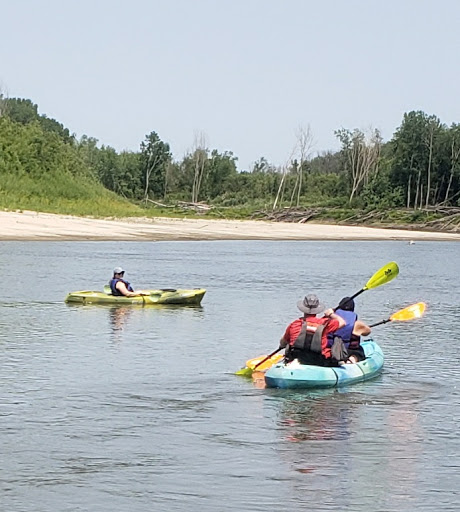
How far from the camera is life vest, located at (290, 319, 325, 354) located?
14.1 metres

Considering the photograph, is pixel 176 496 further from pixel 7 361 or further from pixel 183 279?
pixel 183 279

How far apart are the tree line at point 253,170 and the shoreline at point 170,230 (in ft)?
24.6

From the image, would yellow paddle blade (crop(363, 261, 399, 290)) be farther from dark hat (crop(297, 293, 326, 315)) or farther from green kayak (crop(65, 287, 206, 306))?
green kayak (crop(65, 287, 206, 306))

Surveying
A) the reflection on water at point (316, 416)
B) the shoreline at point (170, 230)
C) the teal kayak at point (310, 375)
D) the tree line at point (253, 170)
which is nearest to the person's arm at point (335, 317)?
the teal kayak at point (310, 375)

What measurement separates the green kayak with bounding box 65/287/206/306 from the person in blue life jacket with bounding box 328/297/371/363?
996 centimetres

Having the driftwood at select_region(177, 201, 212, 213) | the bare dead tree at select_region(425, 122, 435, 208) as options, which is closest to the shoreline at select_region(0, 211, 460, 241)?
the bare dead tree at select_region(425, 122, 435, 208)

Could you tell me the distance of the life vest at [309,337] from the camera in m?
14.1

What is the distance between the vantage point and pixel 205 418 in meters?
13.1

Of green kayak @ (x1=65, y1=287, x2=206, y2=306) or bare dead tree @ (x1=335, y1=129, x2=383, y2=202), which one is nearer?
green kayak @ (x1=65, y1=287, x2=206, y2=306)

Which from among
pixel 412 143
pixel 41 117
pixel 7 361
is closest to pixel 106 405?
pixel 7 361

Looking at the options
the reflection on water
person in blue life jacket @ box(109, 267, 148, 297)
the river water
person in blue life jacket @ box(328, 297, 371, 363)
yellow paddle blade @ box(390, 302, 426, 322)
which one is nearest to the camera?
the river water

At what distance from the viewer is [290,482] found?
1028 cm

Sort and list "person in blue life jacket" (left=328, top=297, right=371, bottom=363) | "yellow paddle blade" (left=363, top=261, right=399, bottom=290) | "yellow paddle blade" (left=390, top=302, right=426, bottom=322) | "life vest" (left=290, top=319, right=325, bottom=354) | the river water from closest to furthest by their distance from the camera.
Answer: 1. the river water
2. "life vest" (left=290, top=319, right=325, bottom=354)
3. "person in blue life jacket" (left=328, top=297, right=371, bottom=363)
4. "yellow paddle blade" (left=390, top=302, right=426, bottom=322)
5. "yellow paddle blade" (left=363, top=261, right=399, bottom=290)

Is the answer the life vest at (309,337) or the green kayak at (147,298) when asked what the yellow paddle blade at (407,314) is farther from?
the green kayak at (147,298)
